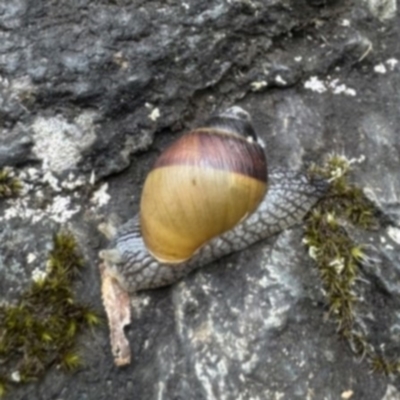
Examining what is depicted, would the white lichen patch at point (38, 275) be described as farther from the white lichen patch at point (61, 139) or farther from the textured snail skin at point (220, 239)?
the white lichen patch at point (61, 139)

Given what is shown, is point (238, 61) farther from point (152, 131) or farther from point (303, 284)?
point (303, 284)

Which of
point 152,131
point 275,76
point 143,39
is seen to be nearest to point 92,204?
point 152,131

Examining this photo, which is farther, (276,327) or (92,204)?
(92,204)

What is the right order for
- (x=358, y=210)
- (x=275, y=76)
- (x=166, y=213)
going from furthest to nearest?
(x=275, y=76)
(x=358, y=210)
(x=166, y=213)

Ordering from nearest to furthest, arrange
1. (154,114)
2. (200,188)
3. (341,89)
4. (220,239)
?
(200,188)
(220,239)
(154,114)
(341,89)

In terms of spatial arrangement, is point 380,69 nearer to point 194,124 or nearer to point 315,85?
point 315,85

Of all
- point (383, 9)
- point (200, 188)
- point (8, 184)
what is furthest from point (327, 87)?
point (8, 184)
